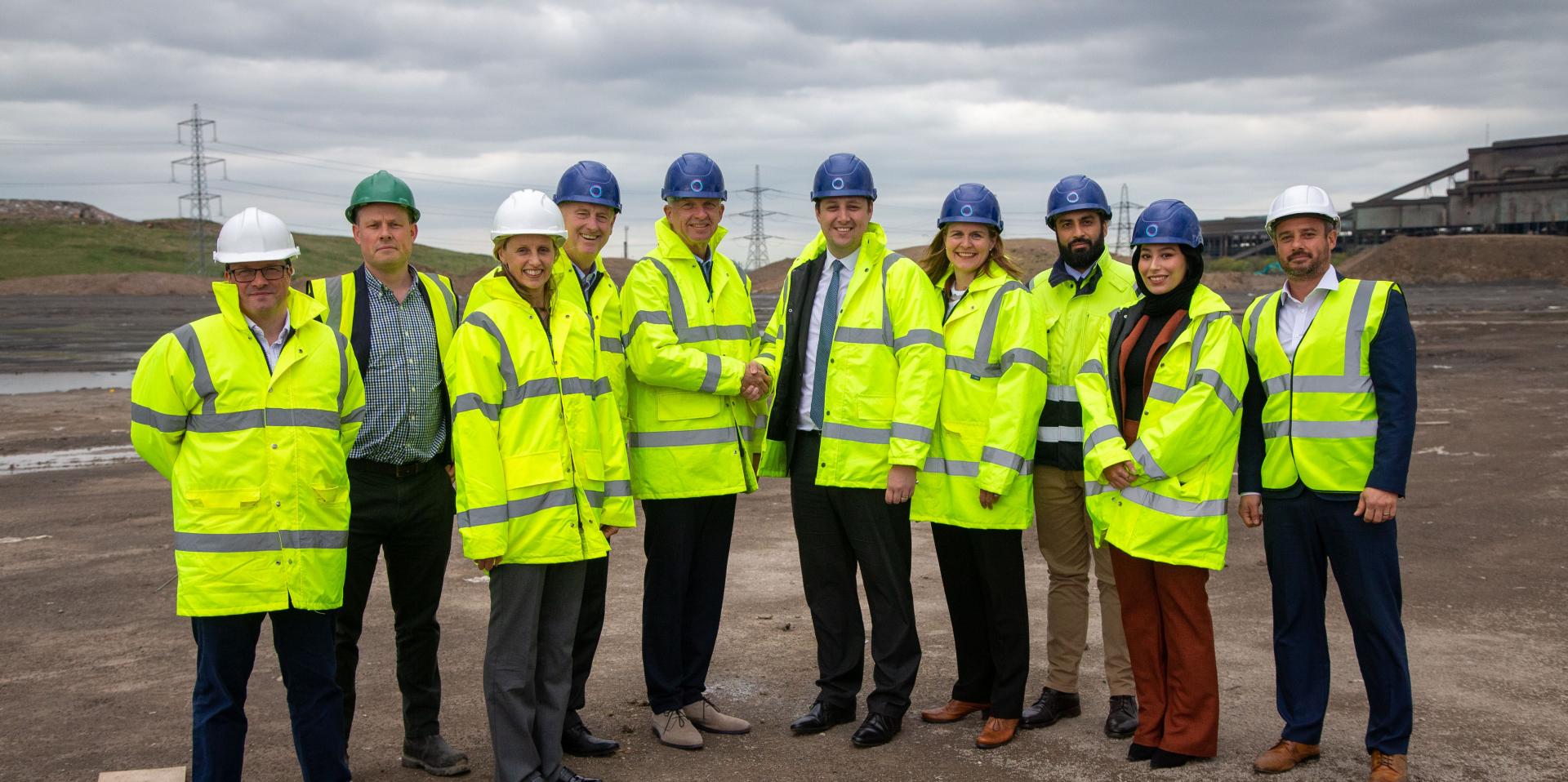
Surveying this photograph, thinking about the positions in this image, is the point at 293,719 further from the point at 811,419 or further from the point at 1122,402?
the point at 1122,402

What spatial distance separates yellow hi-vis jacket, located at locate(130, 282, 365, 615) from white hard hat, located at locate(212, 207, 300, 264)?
0.13 metres

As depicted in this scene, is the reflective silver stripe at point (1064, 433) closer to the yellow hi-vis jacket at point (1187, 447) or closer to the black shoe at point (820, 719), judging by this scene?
the yellow hi-vis jacket at point (1187, 447)

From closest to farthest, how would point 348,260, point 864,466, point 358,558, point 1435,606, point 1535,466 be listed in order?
point 358,558, point 864,466, point 1435,606, point 1535,466, point 348,260

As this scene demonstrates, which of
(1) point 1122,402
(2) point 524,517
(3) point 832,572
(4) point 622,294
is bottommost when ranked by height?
(3) point 832,572

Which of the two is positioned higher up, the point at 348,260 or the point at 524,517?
the point at 348,260

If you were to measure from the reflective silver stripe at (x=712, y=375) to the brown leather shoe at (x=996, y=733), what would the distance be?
2016 mm

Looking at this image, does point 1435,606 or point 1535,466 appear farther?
point 1535,466

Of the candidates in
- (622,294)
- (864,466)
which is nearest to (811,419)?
(864,466)

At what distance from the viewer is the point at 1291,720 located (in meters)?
5.01

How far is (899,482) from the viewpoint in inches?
214

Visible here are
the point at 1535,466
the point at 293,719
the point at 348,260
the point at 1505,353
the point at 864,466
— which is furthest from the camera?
the point at 348,260

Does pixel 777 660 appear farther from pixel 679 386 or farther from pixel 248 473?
pixel 248 473

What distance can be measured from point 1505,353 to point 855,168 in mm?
22366

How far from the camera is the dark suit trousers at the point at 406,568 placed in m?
4.97
